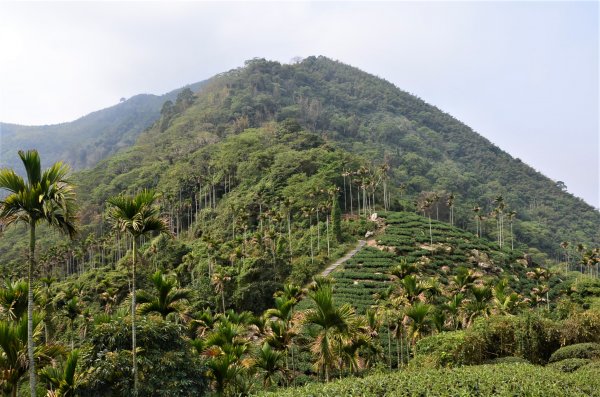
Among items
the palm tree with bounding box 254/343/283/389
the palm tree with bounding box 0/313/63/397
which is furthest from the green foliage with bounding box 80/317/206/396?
the palm tree with bounding box 254/343/283/389

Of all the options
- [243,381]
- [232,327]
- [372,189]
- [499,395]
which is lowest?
[243,381]

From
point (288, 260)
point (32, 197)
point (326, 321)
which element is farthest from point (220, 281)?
point (32, 197)

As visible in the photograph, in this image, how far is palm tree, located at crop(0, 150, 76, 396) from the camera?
1083 cm

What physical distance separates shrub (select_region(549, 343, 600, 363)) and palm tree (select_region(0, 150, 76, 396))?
56.7 ft

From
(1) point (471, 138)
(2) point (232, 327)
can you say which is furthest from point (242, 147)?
(1) point (471, 138)

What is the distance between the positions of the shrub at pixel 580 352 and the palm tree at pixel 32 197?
1729 cm

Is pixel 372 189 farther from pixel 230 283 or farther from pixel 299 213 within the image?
pixel 230 283

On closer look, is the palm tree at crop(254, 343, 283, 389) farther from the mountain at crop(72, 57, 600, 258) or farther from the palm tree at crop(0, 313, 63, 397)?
the mountain at crop(72, 57, 600, 258)

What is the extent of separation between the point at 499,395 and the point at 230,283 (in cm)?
4338

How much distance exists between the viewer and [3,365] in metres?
11.6

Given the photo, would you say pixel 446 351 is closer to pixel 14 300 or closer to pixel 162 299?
pixel 162 299

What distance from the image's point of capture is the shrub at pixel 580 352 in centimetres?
1577

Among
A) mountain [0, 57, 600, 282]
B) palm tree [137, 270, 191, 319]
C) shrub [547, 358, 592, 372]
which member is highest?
mountain [0, 57, 600, 282]

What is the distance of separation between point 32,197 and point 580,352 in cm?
1825
